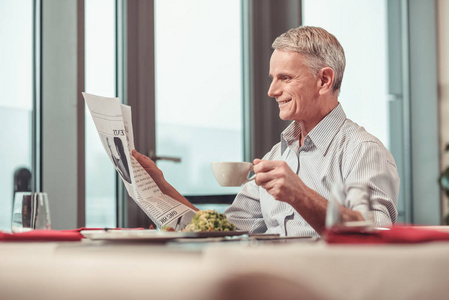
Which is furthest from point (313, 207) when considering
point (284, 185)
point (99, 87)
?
point (99, 87)

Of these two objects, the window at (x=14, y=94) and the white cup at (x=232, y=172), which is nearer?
the white cup at (x=232, y=172)

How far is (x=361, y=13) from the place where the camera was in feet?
13.9

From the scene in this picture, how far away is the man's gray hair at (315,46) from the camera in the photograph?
1.79 metres

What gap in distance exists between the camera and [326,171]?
1.66 meters

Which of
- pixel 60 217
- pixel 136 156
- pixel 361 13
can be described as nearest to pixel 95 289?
pixel 136 156

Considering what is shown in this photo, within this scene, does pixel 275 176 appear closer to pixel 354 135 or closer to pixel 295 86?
pixel 354 135

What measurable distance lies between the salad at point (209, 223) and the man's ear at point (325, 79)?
2.62 ft

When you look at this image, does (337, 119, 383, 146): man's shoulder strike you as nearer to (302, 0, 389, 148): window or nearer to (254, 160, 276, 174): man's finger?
(254, 160, 276, 174): man's finger

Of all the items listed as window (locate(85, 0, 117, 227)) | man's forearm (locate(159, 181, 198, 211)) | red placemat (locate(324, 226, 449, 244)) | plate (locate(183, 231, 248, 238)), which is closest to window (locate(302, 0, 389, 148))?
window (locate(85, 0, 117, 227))

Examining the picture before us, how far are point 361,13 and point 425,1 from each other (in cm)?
71

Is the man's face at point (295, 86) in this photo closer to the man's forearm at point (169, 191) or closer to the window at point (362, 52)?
the man's forearm at point (169, 191)

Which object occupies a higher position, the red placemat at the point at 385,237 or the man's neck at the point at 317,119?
the man's neck at the point at 317,119

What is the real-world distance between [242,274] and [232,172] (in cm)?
72

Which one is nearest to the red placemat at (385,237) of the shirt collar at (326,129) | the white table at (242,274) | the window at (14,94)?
the white table at (242,274)
